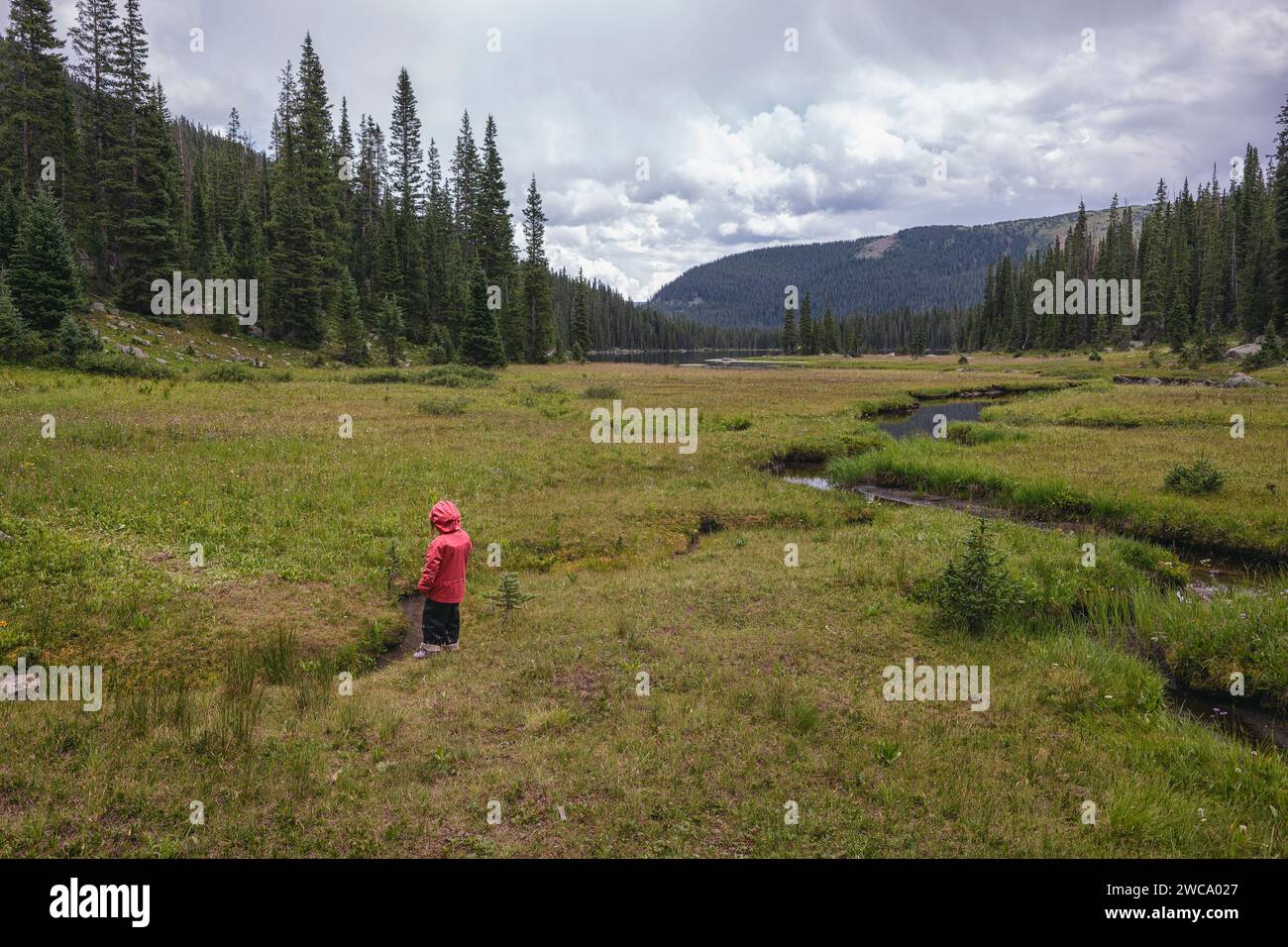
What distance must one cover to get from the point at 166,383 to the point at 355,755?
37786mm

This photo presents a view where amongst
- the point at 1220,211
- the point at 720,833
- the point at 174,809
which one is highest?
the point at 1220,211

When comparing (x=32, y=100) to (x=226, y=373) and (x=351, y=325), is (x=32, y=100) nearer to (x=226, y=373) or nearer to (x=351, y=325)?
(x=351, y=325)

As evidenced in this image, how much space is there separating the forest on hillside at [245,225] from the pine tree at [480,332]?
151 mm

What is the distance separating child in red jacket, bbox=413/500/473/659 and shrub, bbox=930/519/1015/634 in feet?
33.1

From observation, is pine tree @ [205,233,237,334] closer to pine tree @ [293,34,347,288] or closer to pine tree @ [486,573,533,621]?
pine tree @ [293,34,347,288]

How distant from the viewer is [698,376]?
75.4 meters

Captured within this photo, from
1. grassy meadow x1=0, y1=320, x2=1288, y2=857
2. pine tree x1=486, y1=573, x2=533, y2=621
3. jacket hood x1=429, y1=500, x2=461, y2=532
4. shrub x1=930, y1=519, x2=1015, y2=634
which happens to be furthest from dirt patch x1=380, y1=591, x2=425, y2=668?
shrub x1=930, y1=519, x2=1015, y2=634

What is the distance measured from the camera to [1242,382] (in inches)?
1964

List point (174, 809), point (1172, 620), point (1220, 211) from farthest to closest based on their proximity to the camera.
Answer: point (1220, 211) → point (1172, 620) → point (174, 809)

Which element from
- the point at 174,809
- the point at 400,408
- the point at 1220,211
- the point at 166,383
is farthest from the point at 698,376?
the point at 1220,211

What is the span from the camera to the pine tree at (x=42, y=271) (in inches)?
1469

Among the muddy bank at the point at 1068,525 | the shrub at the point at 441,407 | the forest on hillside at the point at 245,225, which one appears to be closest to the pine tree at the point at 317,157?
the forest on hillside at the point at 245,225
